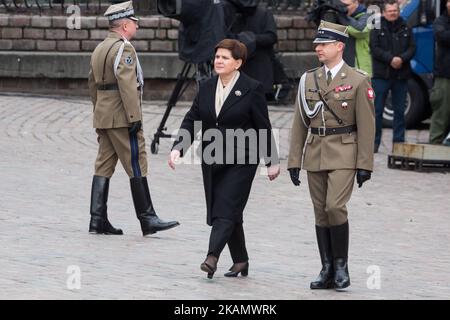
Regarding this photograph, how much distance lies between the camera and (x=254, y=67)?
55.7ft

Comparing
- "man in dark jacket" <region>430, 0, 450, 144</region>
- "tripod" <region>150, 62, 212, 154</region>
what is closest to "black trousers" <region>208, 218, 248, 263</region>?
"tripod" <region>150, 62, 212, 154</region>

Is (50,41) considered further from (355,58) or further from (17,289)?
(17,289)

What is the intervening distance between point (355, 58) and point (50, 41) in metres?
6.56

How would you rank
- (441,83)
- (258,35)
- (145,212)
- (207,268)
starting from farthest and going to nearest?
(441,83) < (258,35) < (145,212) < (207,268)

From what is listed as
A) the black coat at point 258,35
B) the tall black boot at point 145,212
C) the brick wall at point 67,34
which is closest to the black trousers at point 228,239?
the tall black boot at point 145,212

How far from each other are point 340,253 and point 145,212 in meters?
2.68

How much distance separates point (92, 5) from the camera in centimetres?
2316

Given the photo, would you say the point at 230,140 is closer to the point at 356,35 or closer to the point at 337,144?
the point at 337,144

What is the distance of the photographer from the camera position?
56.5ft

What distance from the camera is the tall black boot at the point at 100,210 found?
12.6 m

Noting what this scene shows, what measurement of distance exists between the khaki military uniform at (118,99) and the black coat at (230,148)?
167 cm

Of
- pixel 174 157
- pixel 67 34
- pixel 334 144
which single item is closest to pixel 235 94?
pixel 174 157
